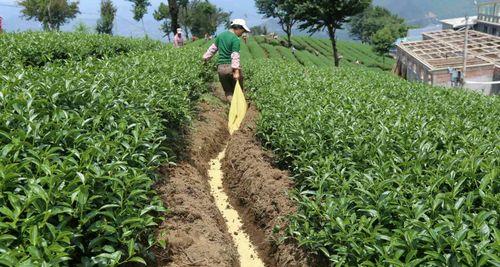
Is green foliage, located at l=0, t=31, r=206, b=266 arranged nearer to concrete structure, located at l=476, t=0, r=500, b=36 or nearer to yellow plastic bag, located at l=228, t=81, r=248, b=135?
yellow plastic bag, located at l=228, t=81, r=248, b=135

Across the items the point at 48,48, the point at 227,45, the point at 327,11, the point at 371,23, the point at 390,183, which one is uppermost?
the point at 327,11

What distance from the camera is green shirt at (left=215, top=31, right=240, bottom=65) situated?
810cm

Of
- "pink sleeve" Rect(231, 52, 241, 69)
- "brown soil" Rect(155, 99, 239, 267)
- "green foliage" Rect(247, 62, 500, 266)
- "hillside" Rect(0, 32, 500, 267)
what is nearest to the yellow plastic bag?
"pink sleeve" Rect(231, 52, 241, 69)

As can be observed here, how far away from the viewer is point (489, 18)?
4366 centimetres

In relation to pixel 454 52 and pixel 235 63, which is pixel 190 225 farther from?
pixel 454 52

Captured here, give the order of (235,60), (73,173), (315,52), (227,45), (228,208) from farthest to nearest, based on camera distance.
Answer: (315,52)
(227,45)
(235,60)
(228,208)
(73,173)

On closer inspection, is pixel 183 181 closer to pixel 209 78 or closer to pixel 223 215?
pixel 223 215

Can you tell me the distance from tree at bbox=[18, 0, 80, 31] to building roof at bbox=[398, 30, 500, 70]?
41540 millimetres

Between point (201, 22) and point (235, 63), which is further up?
point (201, 22)

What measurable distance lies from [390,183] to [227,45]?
5673mm

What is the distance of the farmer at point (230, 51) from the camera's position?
7953 millimetres

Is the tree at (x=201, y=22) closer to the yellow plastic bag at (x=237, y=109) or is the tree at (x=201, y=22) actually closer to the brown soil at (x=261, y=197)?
the yellow plastic bag at (x=237, y=109)

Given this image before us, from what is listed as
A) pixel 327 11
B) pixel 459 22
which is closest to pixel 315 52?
pixel 459 22

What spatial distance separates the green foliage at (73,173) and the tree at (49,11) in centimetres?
5329
